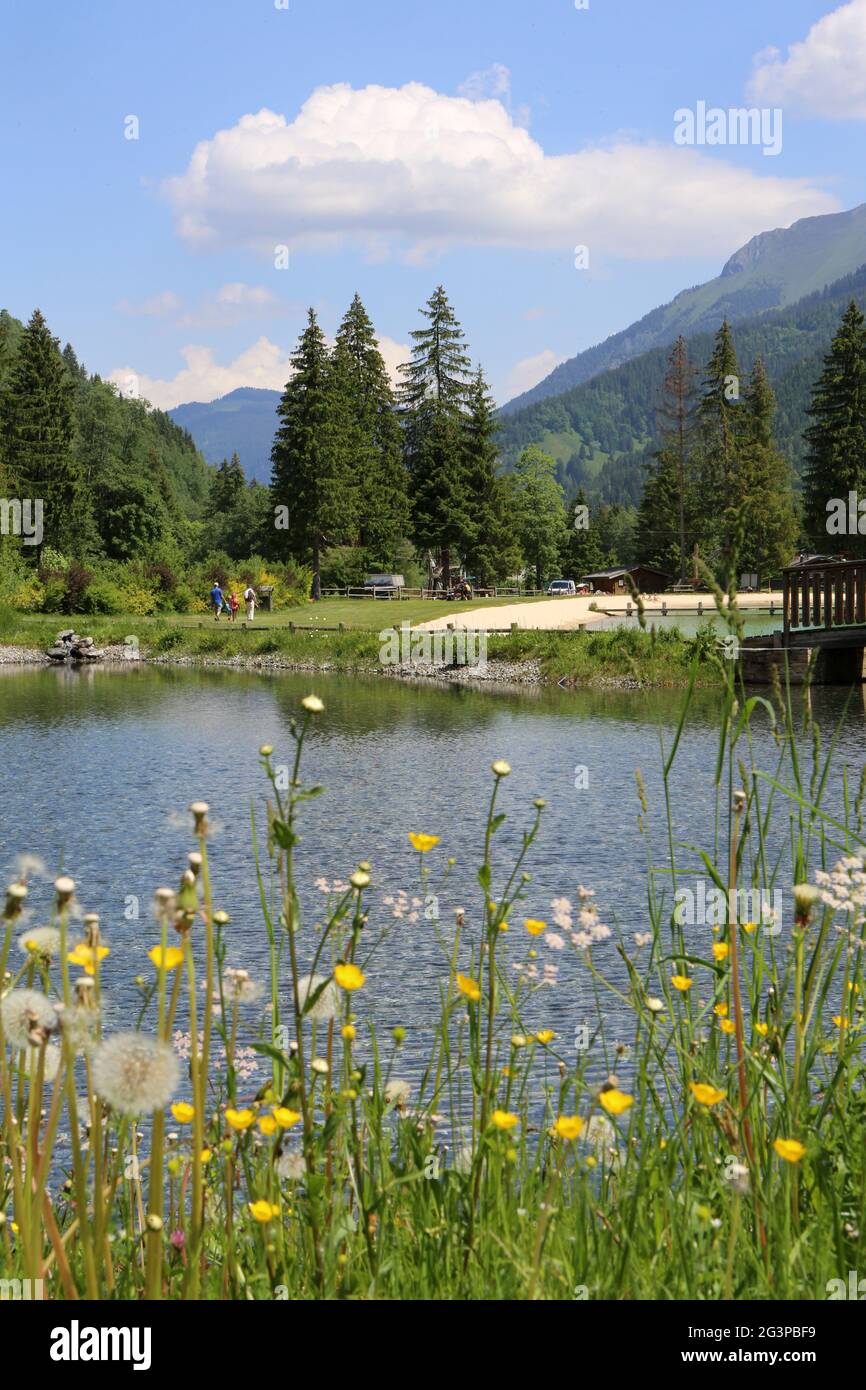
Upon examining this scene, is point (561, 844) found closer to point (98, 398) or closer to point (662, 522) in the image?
point (662, 522)

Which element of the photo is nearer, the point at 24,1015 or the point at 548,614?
the point at 24,1015

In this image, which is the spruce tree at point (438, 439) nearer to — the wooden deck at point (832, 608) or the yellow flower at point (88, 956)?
the wooden deck at point (832, 608)

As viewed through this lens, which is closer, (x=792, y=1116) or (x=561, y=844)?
(x=792, y=1116)

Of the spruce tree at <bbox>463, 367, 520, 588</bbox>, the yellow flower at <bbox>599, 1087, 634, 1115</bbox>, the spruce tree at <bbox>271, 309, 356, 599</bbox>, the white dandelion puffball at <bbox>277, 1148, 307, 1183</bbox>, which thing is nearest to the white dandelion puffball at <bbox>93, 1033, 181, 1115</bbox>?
the yellow flower at <bbox>599, 1087, 634, 1115</bbox>

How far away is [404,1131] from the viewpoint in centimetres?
284

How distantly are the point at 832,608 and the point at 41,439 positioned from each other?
56.8 m

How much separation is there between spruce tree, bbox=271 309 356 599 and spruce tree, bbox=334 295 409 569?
4.38 ft

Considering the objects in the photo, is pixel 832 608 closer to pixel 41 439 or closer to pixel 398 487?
pixel 398 487

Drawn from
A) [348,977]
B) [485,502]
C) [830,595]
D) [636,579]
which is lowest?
[348,977]

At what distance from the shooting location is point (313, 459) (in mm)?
63312

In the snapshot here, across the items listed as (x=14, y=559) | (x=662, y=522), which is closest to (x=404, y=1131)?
(x=14, y=559)

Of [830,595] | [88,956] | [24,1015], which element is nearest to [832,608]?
[830,595]
